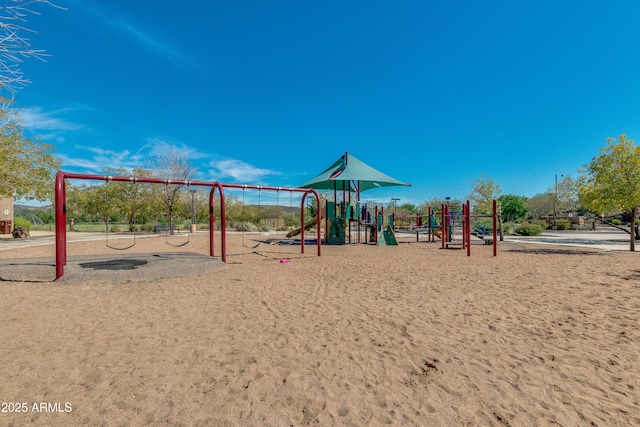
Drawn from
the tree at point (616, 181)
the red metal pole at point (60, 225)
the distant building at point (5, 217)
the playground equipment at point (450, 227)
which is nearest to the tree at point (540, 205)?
the playground equipment at point (450, 227)

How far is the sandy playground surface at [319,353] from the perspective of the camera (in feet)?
7.62

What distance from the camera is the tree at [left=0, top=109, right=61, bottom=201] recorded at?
14.3 meters

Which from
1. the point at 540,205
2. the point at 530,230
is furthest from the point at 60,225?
the point at 540,205

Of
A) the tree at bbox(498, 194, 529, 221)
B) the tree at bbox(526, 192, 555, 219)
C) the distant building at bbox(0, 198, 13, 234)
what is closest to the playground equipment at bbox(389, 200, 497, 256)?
the distant building at bbox(0, 198, 13, 234)

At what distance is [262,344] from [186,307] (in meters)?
2.00

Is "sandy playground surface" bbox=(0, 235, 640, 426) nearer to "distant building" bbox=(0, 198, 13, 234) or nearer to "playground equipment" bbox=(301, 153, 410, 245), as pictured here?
"playground equipment" bbox=(301, 153, 410, 245)

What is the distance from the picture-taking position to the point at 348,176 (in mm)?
14453

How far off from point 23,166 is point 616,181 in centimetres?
2569

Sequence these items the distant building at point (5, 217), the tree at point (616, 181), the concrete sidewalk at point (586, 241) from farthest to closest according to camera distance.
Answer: the distant building at point (5, 217) → the concrete sidewalk at point (586, 241) → the tree at point (616, 181)

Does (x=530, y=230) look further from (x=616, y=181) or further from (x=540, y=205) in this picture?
(x=540, y=205)

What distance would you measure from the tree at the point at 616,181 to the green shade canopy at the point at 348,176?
7.55 m

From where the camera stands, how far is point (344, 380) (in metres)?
2.75

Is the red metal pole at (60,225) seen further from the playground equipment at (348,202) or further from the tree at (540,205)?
the tree at (540,205)

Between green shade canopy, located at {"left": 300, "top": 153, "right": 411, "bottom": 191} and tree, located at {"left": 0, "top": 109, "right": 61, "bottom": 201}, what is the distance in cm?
1306
